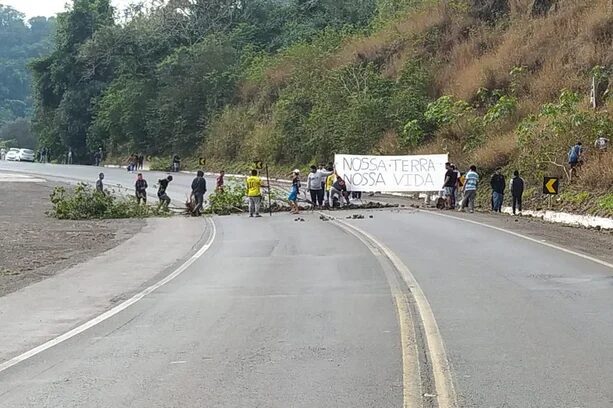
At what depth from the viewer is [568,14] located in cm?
4119

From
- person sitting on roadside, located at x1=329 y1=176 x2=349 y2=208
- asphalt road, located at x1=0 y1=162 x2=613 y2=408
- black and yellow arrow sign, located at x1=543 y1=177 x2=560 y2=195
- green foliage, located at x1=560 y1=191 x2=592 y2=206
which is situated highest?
black and yellow arrow sign, located at x1=543 y1=177 x2=560 y2=195

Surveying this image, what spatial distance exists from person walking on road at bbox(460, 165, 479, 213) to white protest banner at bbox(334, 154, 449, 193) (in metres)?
4.50

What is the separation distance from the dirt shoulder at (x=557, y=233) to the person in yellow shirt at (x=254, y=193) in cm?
660

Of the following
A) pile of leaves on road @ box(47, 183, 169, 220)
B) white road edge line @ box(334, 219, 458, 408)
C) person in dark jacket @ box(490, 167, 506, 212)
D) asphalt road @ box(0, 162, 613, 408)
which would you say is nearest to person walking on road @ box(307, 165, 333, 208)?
pile of leaves on road @ box(47, 183, 169, 220)

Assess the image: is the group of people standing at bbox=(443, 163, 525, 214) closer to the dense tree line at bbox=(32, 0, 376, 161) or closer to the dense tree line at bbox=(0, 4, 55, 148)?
the dense tree line at bbox=(32, 0, 376, 161)

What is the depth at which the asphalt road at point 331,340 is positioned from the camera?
6949 millimetres

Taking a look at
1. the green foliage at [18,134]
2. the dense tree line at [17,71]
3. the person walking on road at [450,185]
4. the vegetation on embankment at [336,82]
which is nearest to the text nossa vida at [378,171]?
the vegetation on embankment at [336,82]

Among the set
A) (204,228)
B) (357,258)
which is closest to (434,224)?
(204,228)

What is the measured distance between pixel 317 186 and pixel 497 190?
24.1 ft

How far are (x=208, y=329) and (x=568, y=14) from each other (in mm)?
35879

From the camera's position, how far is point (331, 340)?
904 cm

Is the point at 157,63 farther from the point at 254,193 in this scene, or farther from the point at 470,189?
the point at 470,189

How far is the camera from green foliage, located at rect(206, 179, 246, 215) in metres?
32.6

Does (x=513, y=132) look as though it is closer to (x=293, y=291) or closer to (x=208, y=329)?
(x=293, y=291)
